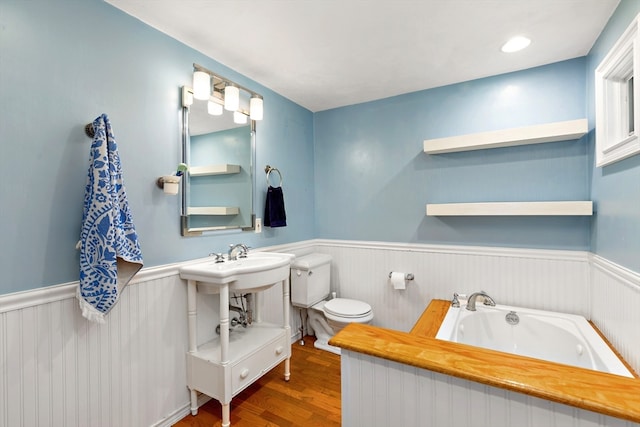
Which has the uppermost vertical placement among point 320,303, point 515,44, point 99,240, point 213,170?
point 515,44

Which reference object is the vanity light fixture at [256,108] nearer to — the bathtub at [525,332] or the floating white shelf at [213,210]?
the floating white shelf at [213,210]

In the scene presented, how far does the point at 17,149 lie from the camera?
117 cm

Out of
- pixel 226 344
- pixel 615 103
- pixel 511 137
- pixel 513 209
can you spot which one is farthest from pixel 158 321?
pixel 615 103

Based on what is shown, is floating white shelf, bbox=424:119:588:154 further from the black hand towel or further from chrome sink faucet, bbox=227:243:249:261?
chrome sink faucet, bbox=227:243:249:261

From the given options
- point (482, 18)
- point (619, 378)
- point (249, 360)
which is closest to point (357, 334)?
point (619, 378)

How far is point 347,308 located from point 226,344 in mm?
1132

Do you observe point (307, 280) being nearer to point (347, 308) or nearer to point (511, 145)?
point (347, 308)

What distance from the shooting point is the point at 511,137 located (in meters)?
2.02

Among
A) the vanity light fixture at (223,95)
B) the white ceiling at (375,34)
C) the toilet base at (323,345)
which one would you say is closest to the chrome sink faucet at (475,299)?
the toilet base at (323,345)

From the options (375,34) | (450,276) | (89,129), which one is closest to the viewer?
(89,129)

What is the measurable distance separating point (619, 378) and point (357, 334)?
800 millimetres

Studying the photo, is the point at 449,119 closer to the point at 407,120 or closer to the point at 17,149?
the point at 407,120

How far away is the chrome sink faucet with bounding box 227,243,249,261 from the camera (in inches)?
78.9

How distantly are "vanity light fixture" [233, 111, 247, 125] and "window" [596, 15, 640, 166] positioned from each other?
2223mm
